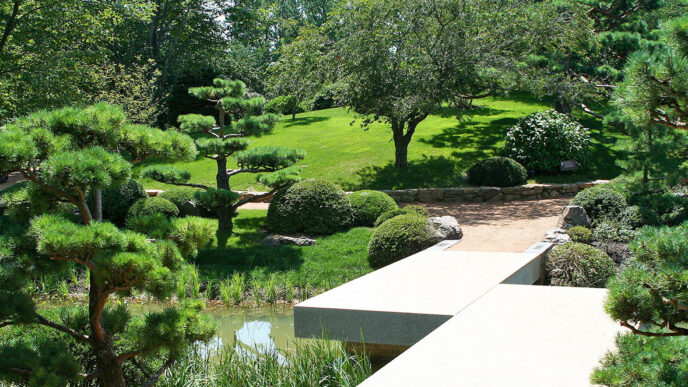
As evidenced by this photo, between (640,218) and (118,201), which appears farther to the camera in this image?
(118,201)

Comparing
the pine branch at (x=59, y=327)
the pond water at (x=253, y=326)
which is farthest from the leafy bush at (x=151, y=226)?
the pond water at (x=253, y=326)

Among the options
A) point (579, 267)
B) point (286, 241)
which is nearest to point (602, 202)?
point (579, 267)

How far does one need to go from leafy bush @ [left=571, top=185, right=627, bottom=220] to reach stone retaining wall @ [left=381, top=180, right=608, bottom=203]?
12.0ft

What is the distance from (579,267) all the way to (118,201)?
8885 millimetres

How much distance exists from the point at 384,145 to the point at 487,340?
1435 cm

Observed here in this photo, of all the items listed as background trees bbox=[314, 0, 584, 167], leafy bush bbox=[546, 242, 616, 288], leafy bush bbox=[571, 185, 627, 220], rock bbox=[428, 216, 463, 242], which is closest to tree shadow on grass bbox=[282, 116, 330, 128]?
background trees bbox=[314, 0, 584, 167]

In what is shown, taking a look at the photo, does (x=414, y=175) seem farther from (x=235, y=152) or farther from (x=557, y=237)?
(x=557, y=237)

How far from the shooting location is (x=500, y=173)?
46.2 ft

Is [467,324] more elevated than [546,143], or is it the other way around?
[546,143]

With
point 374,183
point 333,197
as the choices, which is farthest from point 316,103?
point 333,197

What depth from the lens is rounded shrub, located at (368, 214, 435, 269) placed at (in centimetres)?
877

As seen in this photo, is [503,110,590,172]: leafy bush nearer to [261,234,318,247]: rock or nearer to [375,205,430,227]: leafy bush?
[375,205,430,227]: leafy bush

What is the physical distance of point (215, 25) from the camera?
91.9 ft

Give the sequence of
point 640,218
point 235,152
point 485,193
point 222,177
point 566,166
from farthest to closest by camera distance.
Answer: point 566,166 → point 485,193 → point 222,177 → point 235,152 → point 640,218
